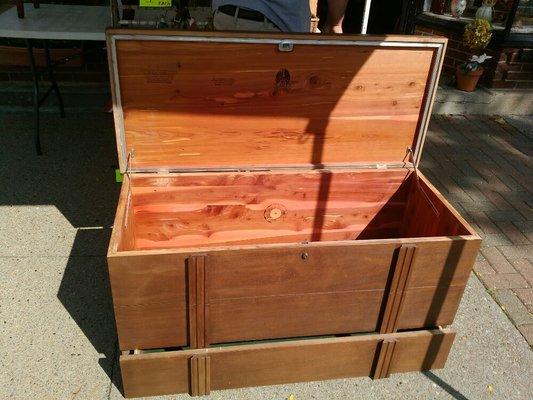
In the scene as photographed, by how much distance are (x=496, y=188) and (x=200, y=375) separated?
3.08 m

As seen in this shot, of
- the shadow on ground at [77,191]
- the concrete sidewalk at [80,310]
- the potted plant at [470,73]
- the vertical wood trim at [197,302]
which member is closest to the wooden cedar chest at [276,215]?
the vertical wood trim at [197,302]

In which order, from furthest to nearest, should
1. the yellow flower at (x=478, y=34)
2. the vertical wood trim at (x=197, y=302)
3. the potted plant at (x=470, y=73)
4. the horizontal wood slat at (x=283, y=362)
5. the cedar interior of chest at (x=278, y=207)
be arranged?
the potted plant at (x=470, y=73) < the yellow flower at (x=478, y=34) < the cedar interior of chest at (x=278, y=207) < the horizontal wood slat at (x=283, y=362) < the vertical wood trim at (x=197, y=302)

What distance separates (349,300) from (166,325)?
758mm

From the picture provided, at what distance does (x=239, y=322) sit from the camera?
188cm

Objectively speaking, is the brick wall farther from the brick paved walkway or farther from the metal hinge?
the metal hinge

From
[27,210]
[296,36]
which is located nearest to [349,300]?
[296,36]

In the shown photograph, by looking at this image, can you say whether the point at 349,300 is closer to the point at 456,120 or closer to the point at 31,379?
the point at 31,379

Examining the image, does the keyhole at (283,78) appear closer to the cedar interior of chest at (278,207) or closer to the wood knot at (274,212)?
the cedar interior of chest at (278,207)

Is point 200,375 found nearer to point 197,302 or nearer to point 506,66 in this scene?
point 197,302

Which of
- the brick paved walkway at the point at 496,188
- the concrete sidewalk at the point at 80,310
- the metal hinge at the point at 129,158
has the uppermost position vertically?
the metal hinge at the point at 129,158


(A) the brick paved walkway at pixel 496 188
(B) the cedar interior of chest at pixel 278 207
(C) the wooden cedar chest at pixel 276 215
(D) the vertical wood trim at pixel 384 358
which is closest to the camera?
(C) the wooden cedar chest at pixel 276 215

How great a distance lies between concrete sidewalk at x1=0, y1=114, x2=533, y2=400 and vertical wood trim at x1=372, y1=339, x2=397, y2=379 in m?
0.04

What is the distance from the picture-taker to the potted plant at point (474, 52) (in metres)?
5.07

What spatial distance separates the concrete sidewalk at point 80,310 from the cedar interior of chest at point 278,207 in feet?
1.79
